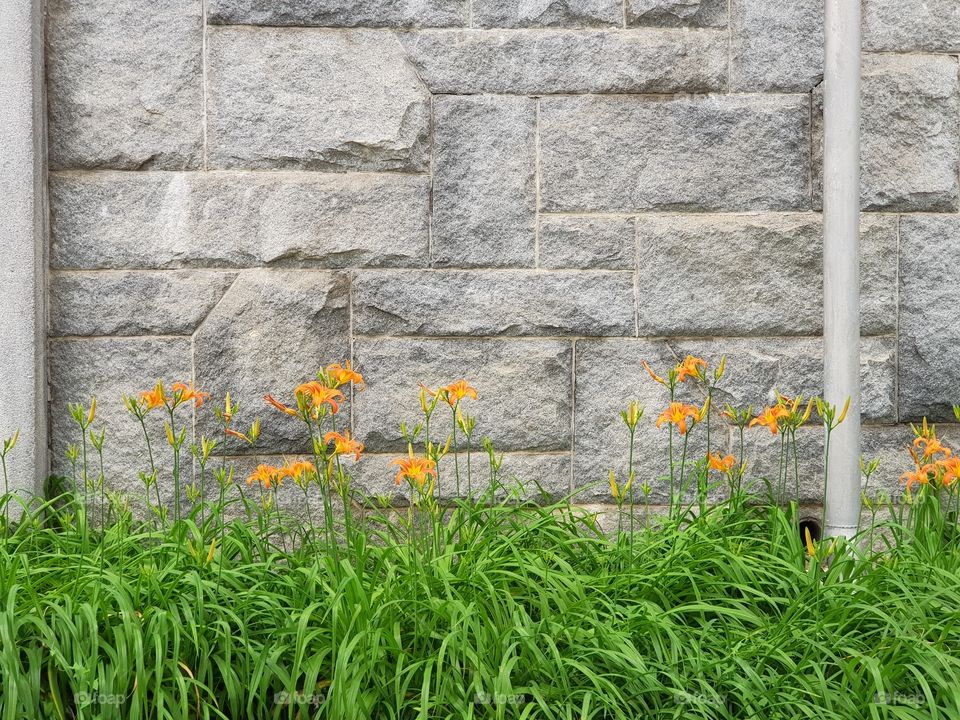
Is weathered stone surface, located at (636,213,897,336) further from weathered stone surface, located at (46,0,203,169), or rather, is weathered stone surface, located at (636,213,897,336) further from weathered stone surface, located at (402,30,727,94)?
weathered stone surface, located at (46,0,203,169)

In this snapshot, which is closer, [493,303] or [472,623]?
[472,623]

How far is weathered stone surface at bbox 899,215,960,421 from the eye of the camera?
3.16 m

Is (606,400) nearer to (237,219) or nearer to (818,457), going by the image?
(818,457)

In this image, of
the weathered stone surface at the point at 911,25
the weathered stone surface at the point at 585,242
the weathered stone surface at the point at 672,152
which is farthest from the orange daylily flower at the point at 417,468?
the weathered stone surface at the point at 911,25

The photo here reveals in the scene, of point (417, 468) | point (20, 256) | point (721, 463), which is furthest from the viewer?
point (20, 256)

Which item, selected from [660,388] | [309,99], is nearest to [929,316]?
[660,388]

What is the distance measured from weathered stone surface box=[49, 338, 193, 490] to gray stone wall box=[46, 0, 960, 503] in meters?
0.01

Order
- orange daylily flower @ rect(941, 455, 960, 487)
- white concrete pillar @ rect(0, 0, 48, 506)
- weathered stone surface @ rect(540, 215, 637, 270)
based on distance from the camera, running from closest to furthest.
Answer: orange daylily flower @ rect(941, 455, 960, 487) < white concrete pillar @ rect(0, 0, 48, 506) < weathered stone surface @ rect(540, 215, 637, 270)

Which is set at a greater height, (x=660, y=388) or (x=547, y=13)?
(x=547, y=13)

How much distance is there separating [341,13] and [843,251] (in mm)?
1821

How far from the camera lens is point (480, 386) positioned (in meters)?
3.10

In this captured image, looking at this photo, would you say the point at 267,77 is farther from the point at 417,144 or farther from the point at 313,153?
the point at 417,144

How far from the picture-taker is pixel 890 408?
10.4 feet

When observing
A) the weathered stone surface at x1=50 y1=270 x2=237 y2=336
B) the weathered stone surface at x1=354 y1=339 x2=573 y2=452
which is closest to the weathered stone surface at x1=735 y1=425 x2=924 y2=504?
the weathered stone surface at x1=354 y1=339 x2=573 y2=452
